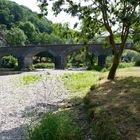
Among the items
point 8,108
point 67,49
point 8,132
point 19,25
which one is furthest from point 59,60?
point 8,132

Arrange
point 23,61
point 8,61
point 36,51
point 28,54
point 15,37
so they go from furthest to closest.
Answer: point 15,37 < point 8,61 < point 36,51 < point 28,54 < point 23,61

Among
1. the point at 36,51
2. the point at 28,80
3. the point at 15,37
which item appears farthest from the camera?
the point at 15,37

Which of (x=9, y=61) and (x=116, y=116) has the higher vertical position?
(x=116, y=116)

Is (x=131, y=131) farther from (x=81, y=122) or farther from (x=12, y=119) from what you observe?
(x=12, y=119)

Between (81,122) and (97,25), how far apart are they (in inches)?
490

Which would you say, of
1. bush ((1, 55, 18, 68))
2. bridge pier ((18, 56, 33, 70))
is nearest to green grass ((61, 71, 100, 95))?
bridge pier ((18, 56, 33, 70))

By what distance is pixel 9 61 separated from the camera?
299 feet

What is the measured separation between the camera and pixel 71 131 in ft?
33.8

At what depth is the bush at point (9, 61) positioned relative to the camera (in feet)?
296

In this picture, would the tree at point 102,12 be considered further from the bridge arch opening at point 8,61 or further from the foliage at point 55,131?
the bridge arch opening at point 8,61

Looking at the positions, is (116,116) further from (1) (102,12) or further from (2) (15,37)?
(2) (15,37)

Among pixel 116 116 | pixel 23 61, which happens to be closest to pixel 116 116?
pixel 116 116

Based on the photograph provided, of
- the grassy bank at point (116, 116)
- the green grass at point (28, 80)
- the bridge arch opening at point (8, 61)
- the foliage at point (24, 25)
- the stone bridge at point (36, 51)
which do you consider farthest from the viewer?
the foliage at point (24, 25)

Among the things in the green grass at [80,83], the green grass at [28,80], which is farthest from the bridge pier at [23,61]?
the green grass at [80,83]
